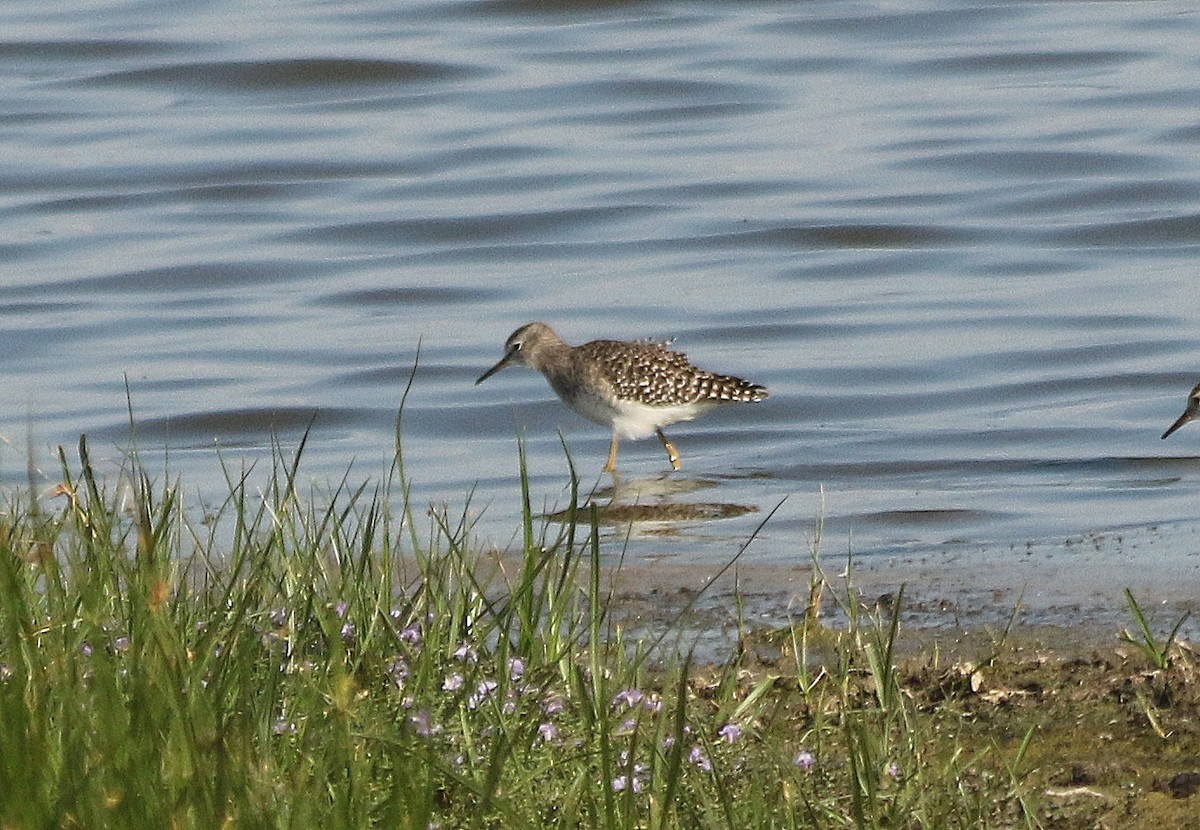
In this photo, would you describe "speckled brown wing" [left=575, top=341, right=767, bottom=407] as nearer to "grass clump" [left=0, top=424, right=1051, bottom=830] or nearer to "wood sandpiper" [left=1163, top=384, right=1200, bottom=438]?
"wood sandpiper" [left=1163, top=384, right=1200, bottom=438]

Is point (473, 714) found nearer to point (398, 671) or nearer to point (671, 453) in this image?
point (398, 671)

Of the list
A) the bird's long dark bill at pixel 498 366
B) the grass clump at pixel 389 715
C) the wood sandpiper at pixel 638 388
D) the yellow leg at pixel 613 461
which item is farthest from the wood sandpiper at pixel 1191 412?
the grass clump at pixel 389 715

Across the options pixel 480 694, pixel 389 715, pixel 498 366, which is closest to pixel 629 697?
pixel 480 694

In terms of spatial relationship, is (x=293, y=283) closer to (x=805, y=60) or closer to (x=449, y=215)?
(x=449, y=215)

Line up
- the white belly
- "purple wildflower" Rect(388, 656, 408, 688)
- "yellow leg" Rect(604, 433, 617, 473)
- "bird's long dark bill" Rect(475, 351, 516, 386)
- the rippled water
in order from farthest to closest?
"bird's long dark bill" Rect(475, 351, 516, 386)
"yellow leg" Rect(604, 433, 617, 473)
the white belly
the rippled water
"purple wildflower" Rect(388, 656, 408, 688)

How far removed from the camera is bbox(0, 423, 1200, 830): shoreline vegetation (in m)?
3.21

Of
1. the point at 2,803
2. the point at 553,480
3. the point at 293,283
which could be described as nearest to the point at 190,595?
the point at 2,803

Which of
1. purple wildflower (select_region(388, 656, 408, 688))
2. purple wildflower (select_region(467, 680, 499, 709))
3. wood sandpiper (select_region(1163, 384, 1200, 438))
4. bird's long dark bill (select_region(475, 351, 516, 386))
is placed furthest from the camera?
bird's long dark bill (select_region(475, 351, 516, 386))

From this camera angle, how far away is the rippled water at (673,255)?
9453 mm

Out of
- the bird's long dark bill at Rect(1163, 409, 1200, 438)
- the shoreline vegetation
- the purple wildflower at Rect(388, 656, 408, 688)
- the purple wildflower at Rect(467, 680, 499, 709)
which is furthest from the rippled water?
the purple wildflower at Rect(467, 680, 499, 709)

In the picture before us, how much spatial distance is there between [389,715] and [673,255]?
10.6 m

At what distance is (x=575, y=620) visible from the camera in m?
4.67

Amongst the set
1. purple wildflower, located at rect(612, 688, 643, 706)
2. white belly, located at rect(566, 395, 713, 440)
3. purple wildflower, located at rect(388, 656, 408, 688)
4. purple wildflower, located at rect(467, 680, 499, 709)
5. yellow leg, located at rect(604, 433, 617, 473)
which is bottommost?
yellow leg, located at rect(604, 433, 617, 473)

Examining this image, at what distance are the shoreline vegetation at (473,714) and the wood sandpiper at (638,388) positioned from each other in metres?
5.03
